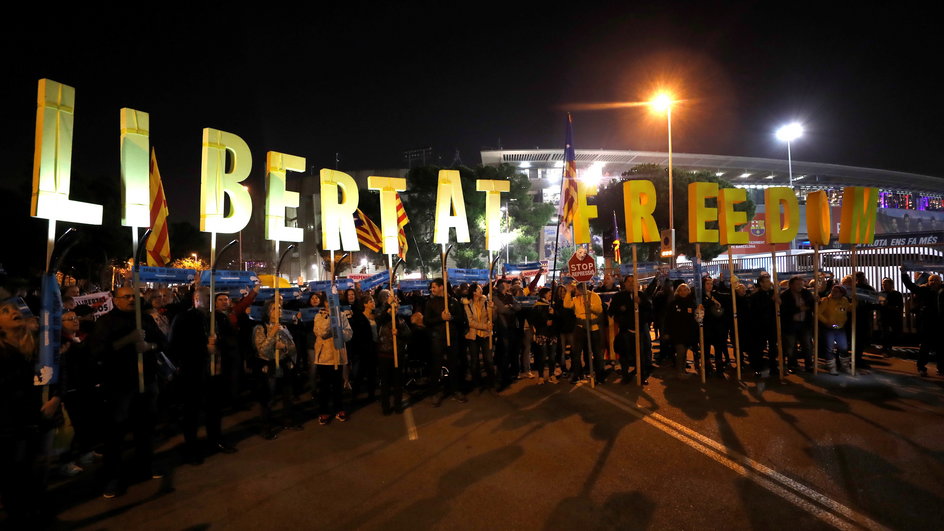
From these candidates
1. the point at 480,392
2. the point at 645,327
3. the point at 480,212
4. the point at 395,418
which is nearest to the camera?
the point at 395,418

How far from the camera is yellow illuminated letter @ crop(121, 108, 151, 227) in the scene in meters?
5.57

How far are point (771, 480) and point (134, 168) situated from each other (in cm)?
792

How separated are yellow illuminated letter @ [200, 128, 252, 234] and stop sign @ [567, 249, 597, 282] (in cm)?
553

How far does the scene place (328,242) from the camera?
8297 millimetres

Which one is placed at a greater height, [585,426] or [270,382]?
[270,382]

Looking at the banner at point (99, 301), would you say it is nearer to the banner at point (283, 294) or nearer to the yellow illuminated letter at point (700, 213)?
the banner at point (283, 294)

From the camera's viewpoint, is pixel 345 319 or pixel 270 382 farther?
pixel 345 319

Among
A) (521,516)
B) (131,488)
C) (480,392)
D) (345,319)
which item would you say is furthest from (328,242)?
(521,516)

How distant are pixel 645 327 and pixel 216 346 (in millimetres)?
7380

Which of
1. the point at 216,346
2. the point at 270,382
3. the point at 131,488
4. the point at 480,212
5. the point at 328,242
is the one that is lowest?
the point at 131,488

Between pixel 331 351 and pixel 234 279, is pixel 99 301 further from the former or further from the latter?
pixel 331 351

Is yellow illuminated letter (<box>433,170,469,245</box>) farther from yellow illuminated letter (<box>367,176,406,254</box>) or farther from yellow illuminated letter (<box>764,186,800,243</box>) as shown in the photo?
yellow illuminated letter (<box>764,186,800,243</box>)

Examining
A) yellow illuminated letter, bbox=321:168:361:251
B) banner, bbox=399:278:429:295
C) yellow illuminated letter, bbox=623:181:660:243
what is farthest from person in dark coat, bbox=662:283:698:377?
banner, bbox=399:278:429:295

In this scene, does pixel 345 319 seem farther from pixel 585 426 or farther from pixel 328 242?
pixel 585 426
